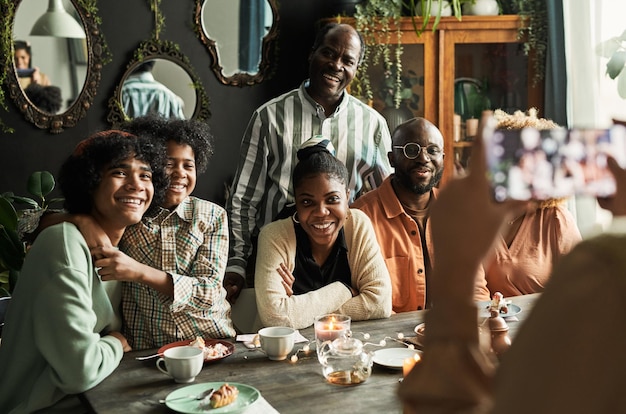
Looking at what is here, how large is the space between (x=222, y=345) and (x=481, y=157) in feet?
5.03

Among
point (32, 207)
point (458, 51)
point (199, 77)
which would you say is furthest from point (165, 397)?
point (458, 51)

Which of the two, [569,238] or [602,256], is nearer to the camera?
[602,256]

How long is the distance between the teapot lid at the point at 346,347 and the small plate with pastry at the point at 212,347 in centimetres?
33

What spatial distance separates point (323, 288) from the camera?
2.31m

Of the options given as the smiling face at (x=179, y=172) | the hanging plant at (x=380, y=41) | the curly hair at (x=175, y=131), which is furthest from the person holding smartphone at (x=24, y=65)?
the hanging plant at (x=380, y=41)

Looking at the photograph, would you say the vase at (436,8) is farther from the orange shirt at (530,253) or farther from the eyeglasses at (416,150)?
the orange shirt at (530,253)

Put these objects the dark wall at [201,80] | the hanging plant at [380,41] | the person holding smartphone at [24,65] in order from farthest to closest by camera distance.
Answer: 1. the hanging plant at [380,41]
2. the dark wall at [201,80]
3. the person holding smartphone at [24,65]

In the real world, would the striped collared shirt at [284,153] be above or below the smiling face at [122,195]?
above

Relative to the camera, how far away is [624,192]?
73 cm

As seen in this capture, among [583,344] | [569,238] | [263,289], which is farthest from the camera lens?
[569,238]

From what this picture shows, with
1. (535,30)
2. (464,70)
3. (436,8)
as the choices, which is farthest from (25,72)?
(535,30)

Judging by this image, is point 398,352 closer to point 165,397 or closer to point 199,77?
point 165,397

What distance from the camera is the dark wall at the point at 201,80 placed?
12.4ft

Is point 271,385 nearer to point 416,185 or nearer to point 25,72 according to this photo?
point 416,185
